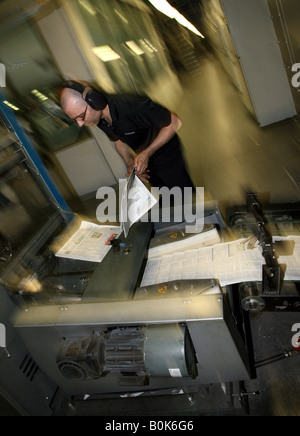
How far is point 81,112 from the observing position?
5.78ft

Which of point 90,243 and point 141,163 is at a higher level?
point 141,163

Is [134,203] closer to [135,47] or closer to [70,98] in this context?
[70,98]

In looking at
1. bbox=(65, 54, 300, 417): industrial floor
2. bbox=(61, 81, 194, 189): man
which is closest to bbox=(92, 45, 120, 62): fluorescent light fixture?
bbox=(65, 54, 300, 417): industrial floor

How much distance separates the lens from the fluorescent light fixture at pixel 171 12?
736 centimetres

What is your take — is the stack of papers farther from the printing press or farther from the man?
the man

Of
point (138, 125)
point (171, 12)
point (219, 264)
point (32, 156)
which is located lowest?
point (219, 264)

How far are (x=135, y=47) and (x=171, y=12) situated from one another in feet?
9.64

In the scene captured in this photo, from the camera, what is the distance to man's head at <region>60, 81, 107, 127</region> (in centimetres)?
171

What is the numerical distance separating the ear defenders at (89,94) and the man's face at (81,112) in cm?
3

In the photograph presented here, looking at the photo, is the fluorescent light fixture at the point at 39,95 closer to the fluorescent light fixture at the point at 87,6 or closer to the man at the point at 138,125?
the fluorescent light fixture at the point at 87,6

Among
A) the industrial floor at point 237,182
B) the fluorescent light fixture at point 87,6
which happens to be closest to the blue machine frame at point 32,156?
the industrial floor at point 237,182

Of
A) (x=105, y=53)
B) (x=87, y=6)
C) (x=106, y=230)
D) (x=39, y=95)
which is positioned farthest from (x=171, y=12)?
(x=106, y=230)

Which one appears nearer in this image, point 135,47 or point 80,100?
point 80,100
